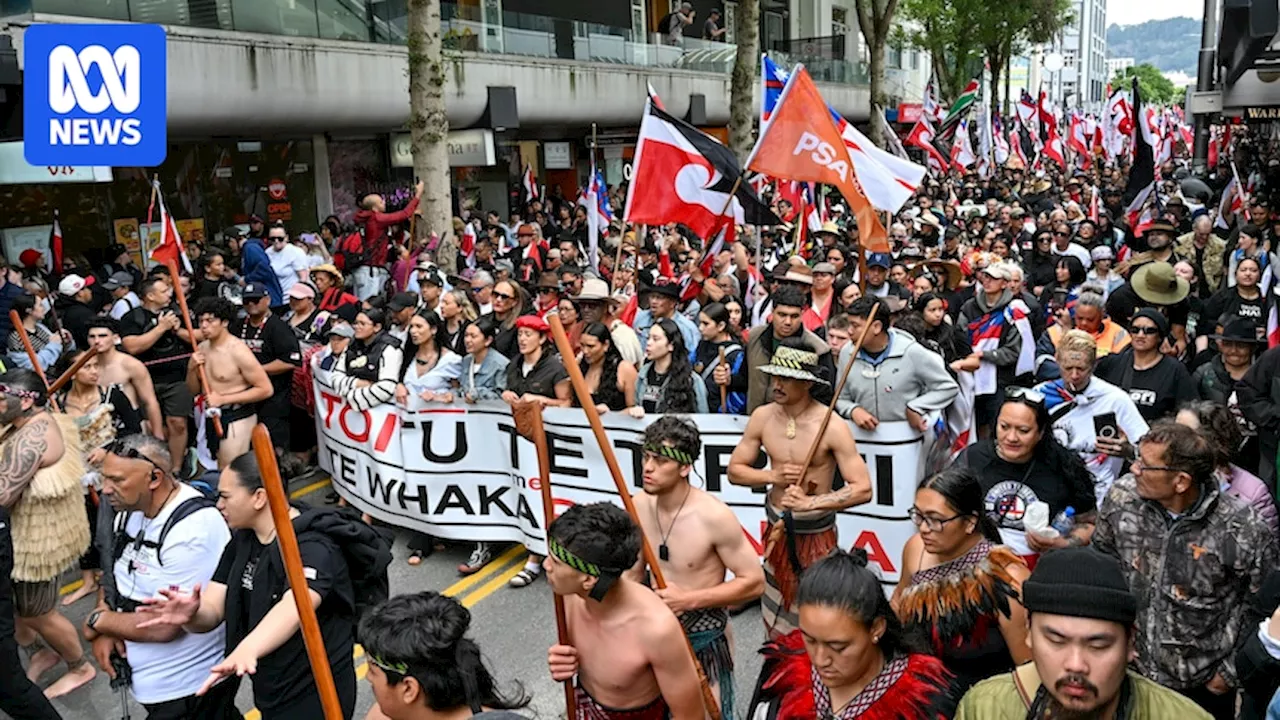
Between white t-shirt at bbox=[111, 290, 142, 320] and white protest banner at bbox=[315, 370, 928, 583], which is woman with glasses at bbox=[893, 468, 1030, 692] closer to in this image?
white protest banner at bbox=[315, 370, 928, 583]

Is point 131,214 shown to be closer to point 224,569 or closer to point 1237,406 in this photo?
point 224,569

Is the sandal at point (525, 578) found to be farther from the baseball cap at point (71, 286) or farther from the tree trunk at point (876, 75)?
the tree trunk at point (876, 75)

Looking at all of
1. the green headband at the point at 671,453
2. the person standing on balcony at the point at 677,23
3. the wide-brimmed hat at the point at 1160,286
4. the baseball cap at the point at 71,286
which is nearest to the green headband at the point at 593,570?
the green headband at the point at 671,453

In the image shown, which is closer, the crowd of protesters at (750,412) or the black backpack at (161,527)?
the crowd of protesters at (750,412)

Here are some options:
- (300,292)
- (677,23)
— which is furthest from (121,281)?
(677,23)

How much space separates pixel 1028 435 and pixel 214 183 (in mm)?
17205

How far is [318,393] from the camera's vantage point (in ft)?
27.6

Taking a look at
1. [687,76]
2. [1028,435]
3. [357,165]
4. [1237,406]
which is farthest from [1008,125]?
[1028,435]

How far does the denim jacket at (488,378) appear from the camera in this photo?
7160mm

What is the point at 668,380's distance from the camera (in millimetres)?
6793

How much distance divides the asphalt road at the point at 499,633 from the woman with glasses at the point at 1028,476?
1.62 m

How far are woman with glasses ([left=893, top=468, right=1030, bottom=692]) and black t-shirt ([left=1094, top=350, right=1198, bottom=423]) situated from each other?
3038 millimetres

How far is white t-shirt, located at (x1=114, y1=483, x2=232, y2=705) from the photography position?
4.16 metres

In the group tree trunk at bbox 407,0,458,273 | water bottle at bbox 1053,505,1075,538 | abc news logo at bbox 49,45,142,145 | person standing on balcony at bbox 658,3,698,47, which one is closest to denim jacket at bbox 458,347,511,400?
abc news logo at bbox 49,45,142,145
